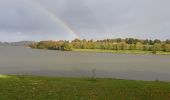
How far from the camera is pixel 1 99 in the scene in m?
17.7

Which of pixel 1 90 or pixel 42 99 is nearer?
pixel 42 99

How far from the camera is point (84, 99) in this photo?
701 inches

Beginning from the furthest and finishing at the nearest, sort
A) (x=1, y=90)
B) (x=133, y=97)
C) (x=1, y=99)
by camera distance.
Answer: (x=1, y=90) < (x=133, y=97) < (x=1, y=99)

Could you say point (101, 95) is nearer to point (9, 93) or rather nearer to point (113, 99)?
point (113, 99)

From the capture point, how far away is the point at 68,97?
60.6ft

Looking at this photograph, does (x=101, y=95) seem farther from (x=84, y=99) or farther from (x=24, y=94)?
(x=24, y=94)

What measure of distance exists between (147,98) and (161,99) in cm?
85

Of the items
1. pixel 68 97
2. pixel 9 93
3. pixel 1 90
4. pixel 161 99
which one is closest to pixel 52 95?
pixel 68 97

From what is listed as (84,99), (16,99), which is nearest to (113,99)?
(84,99)

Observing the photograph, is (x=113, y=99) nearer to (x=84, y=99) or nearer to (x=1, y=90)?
(x=84, y=99)

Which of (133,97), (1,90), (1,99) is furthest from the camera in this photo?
(1,90)

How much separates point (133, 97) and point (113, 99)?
1619mm

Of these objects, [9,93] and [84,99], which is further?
[9,93]

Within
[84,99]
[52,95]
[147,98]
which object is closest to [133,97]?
[147,98]
